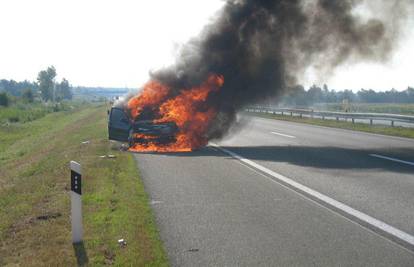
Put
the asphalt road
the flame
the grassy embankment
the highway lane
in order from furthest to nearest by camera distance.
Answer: the flame → the highway lane → the grassy embankment → the asphalt road

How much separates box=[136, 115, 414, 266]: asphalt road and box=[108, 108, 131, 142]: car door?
3016 mm

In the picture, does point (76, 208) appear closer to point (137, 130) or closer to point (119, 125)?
point (137, 130)

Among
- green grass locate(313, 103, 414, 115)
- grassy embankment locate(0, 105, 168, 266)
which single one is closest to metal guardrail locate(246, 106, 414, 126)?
green grass locate(313, 103, 414, 115)

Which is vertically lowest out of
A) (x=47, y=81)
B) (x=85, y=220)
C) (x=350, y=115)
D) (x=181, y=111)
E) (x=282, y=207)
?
(x=85, y=220)

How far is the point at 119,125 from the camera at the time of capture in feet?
60.4

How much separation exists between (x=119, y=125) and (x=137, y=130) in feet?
2.40

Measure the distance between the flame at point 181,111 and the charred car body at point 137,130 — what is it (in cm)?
9

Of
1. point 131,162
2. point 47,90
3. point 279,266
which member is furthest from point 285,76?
point 47,90

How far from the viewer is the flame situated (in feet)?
59.2

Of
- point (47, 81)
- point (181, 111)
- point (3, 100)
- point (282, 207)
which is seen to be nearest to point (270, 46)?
point (181, 111)

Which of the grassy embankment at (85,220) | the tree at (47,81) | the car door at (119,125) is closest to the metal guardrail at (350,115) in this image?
the car door at (119,125)

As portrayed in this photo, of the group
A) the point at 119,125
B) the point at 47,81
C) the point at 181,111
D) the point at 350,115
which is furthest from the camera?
the point at 47,81

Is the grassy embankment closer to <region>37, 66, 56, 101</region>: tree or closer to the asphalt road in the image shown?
the asphalt road

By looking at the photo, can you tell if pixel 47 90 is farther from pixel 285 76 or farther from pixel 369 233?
pixel 369 233
